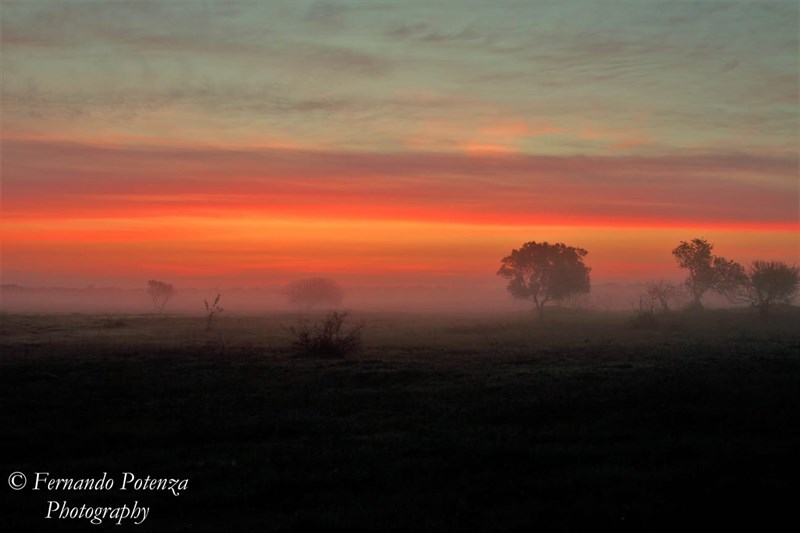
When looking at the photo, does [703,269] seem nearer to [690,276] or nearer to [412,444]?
[690,276]

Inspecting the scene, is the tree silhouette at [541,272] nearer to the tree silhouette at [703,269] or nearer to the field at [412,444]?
the tree silhouette at [703,269]

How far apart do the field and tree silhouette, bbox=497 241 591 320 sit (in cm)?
9418

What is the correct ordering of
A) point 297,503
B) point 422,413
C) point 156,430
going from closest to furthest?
1. point 297,503
2. point 156,430
3. point 422,413

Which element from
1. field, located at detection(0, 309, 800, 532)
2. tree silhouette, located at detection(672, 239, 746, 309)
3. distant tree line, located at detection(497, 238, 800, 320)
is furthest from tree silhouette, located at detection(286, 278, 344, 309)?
field, located at detection(0, 309, 800, 532)

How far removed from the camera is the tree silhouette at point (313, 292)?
619 feet

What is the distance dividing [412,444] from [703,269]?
113391 millimetres

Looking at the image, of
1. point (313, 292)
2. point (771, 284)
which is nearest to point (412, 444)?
point (771, 284)

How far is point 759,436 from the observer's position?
1650cm

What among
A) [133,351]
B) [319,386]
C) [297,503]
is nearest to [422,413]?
[319,386]

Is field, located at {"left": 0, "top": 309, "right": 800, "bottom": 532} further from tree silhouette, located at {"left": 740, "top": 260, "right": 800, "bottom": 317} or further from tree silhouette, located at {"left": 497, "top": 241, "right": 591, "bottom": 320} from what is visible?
tree silhouette, located at {"left": 497, "top": 241, "right": 591, "bottom": 320}

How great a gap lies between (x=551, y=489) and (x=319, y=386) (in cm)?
1451

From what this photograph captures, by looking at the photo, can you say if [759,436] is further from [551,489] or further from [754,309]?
[754,309]

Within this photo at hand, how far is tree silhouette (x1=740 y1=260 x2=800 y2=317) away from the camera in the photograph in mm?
97000

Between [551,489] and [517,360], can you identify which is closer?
[551,489]
